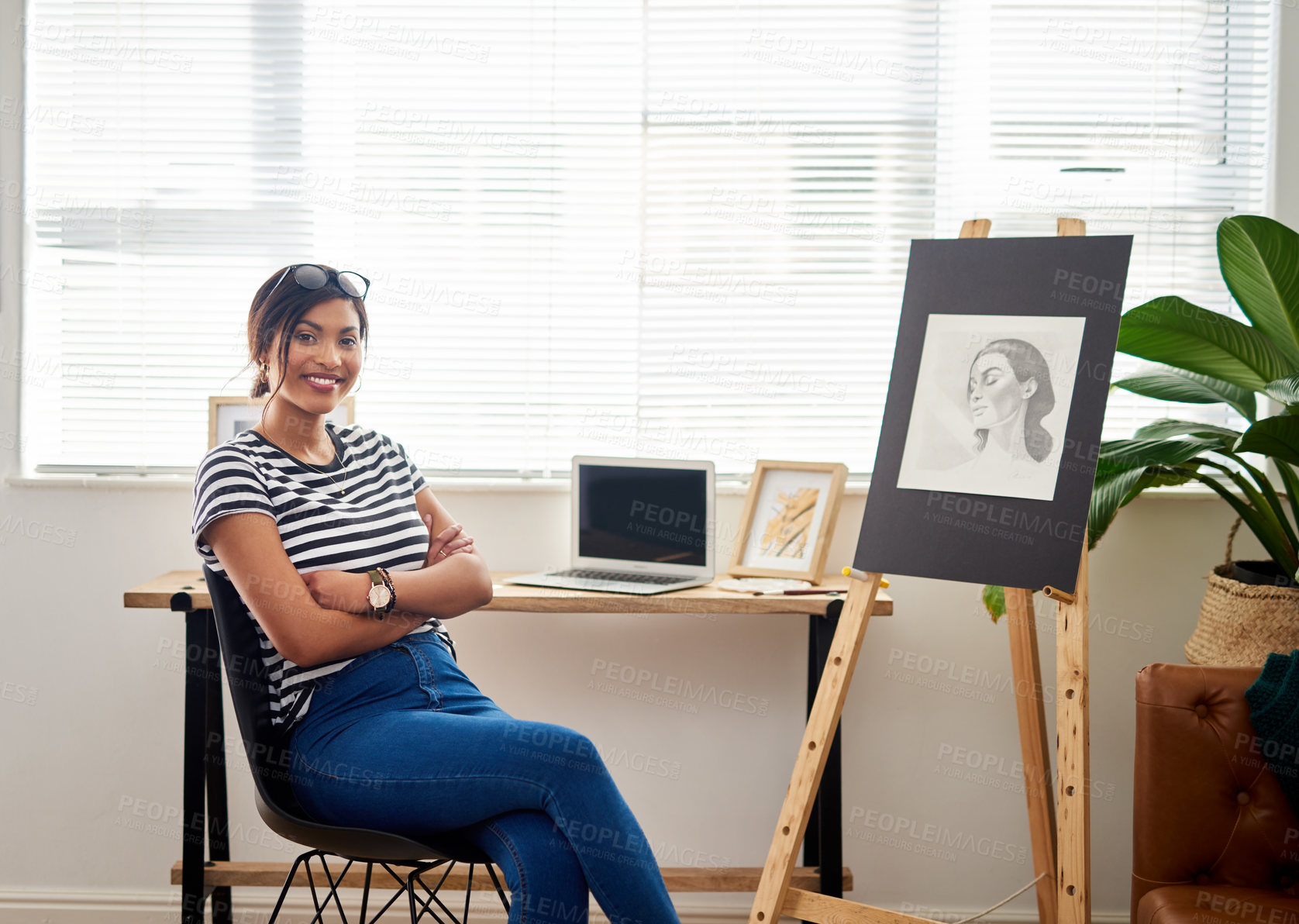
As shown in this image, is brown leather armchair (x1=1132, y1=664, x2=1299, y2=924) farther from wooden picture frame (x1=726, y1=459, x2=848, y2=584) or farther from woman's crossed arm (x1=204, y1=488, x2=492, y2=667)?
woman's crossed arm (x1=204, y1=488, x2=492, y2=667)

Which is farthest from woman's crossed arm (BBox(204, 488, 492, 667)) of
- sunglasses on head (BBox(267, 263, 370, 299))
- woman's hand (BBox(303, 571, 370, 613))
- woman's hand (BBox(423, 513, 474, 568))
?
sunglasses on head (BBox(267, 263, 370, 299))

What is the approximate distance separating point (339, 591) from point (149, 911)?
4.63 ft

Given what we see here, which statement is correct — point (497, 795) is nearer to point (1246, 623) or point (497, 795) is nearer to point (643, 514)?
point (643, 514)

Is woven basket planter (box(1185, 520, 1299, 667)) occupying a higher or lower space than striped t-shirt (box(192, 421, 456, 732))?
lower

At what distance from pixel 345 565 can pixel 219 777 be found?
0.86 meters

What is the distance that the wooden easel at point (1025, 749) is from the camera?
4.44ft

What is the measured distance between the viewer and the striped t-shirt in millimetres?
1370

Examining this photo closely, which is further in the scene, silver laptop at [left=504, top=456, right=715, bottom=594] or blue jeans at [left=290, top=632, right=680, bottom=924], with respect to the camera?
silver laptop at [left=504, top=456, right=715, bottom=594]

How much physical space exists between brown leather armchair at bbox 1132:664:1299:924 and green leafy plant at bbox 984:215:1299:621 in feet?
1.01

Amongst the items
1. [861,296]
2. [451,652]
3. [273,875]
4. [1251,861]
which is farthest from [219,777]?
[1251,861]

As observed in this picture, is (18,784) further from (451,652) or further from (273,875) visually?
(451,652)

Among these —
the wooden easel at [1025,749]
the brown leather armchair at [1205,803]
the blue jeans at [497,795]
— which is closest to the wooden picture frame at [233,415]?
the blue jeans at [497,795]

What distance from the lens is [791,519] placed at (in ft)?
6.88

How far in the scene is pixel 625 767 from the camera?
7.33 feet
